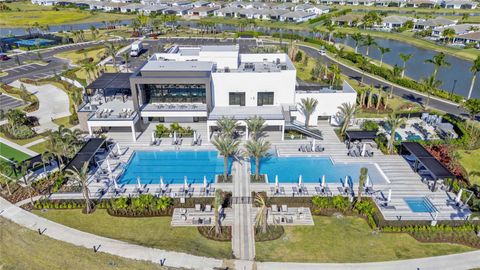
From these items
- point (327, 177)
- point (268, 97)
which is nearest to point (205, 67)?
point (268, 97)

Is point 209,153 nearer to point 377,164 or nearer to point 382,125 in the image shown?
point 377,164

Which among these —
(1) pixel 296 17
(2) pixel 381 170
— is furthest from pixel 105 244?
(1) pixel 296 17

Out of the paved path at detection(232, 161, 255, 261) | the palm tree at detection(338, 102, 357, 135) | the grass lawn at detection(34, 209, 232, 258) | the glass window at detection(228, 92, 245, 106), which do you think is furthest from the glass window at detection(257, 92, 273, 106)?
the grass lawn at detection(34, 209, 232, 258)

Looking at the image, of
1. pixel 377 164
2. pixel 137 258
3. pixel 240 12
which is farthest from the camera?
pixel 240 12

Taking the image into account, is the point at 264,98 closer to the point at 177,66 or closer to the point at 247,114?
the point at 247,114

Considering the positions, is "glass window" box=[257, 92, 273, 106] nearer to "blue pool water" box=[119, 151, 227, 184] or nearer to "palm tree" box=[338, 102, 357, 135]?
"palm tree" box=[338, 102, 357, 135]
